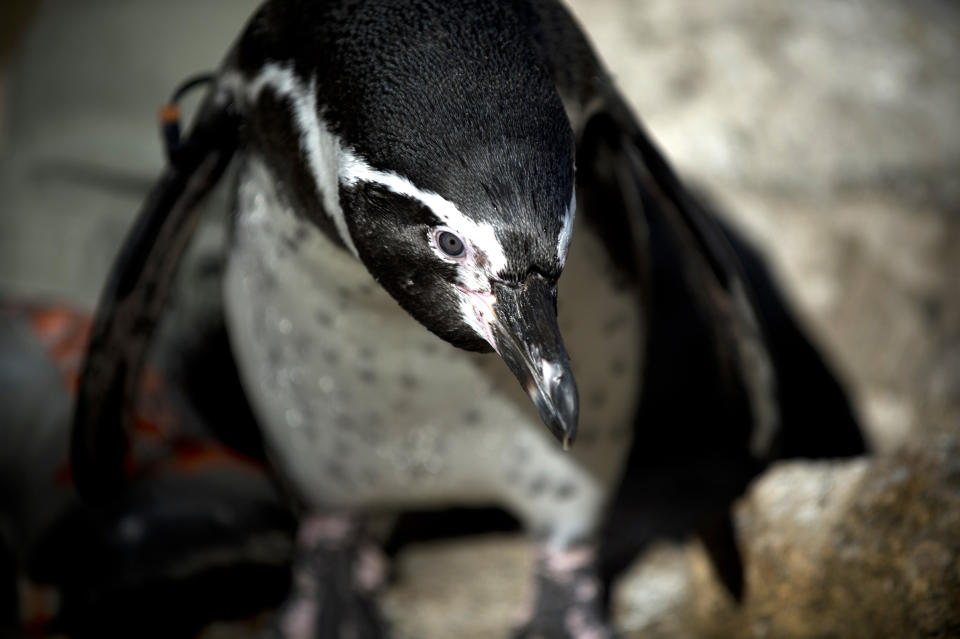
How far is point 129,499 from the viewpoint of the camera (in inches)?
65.3

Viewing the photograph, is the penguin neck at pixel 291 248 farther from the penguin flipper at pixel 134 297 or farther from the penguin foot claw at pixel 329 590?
the penguin foot claw at pixel 329 590

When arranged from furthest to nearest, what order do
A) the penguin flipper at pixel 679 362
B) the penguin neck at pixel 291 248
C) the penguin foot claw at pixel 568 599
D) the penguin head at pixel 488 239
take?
1. the penguin foot claw at pixel 568 599
2. the penguin flipper at pixel 679 362
3. the penguin neck at pixel 291 248
4. the penguin head at pixel 488 239

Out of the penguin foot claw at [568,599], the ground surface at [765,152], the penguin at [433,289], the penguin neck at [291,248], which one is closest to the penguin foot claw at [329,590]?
the penguin at [433,289]

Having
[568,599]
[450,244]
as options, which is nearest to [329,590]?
[568,599]

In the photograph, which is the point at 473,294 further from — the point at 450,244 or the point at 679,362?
the point at 679,362

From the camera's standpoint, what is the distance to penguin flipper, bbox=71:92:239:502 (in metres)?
1.37

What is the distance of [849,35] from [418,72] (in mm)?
1627

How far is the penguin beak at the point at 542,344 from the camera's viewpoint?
38.5 inches

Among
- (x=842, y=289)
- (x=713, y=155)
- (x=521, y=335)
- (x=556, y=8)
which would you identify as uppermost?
(x=556, y=8)

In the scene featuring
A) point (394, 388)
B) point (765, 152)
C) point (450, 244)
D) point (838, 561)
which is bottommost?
point (838, 561)

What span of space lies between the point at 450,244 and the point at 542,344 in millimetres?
129

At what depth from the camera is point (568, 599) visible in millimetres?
1587

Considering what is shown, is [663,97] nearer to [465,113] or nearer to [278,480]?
[278,480]

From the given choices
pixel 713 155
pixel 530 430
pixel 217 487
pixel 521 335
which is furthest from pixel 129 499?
pixel 713 155
